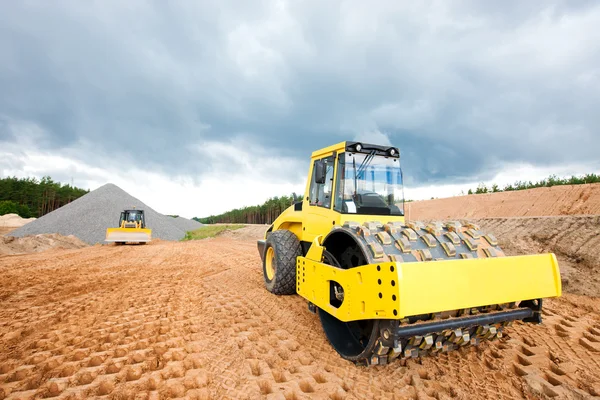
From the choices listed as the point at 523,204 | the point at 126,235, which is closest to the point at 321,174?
the point at 523,204

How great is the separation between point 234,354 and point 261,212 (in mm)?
47682

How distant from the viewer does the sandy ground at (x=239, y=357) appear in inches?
99.5

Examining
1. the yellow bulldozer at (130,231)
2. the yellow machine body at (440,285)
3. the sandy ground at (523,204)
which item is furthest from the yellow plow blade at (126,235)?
the yellow machine body at (440,285)

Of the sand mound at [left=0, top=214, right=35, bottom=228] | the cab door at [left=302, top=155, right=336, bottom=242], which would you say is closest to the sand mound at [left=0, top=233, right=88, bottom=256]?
the cab door at [left=302, top=155, right=336, bottom=242]

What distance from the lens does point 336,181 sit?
4152mm

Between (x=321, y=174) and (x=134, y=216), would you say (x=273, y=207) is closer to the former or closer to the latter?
(x=134, y=216)

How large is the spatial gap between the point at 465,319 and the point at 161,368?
8.86ft

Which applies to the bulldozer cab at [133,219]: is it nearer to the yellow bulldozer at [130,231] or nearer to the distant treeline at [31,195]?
the yellow bulldozer at [130,231]

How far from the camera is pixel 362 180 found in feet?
13.8

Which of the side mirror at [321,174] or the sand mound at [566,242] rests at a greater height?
the side mirror at [321,174]

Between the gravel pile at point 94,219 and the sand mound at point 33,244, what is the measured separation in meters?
3.28

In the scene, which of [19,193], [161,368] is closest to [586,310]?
[161,368]

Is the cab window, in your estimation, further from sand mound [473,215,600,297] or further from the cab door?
sand mound [473,215,600,297]

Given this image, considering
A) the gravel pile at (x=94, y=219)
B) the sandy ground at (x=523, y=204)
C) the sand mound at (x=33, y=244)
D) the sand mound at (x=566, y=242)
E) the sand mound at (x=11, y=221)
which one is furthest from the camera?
the sand mound at (x=11, y=221)
